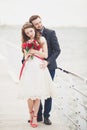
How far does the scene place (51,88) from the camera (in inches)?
272

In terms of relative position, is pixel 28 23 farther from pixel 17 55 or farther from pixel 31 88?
pixel 17 55

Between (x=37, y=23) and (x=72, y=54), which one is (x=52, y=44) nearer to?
(x=37, y=23)

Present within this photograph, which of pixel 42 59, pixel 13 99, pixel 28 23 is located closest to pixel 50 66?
pixel 42 59

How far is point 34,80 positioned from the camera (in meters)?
6.88

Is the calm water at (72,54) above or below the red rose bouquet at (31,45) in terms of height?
A: below

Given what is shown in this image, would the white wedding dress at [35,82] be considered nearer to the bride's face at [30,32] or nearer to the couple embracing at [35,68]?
the couple embracing at [35,68]

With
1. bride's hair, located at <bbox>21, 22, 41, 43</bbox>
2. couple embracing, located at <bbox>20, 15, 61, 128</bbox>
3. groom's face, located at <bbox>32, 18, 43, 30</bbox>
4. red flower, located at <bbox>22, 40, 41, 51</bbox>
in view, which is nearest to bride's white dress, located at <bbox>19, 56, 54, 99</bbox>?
couple embracing, located at <bbox>20, 15, 61, 128</bbox>

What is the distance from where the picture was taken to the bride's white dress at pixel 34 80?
6871 millimetres

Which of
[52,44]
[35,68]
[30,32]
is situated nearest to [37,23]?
[30,32]

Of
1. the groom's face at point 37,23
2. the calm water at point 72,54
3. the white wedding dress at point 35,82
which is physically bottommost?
the calm water at point 72,54

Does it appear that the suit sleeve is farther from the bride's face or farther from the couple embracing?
the bride's face

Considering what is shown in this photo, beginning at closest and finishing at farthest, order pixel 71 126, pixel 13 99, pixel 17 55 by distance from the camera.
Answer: pixel 71 126
pixel 13 99
pixel 17 55

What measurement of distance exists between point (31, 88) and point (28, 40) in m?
0.61

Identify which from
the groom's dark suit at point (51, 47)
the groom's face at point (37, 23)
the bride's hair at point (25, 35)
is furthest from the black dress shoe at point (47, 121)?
the groom's face at point (37, 23)
